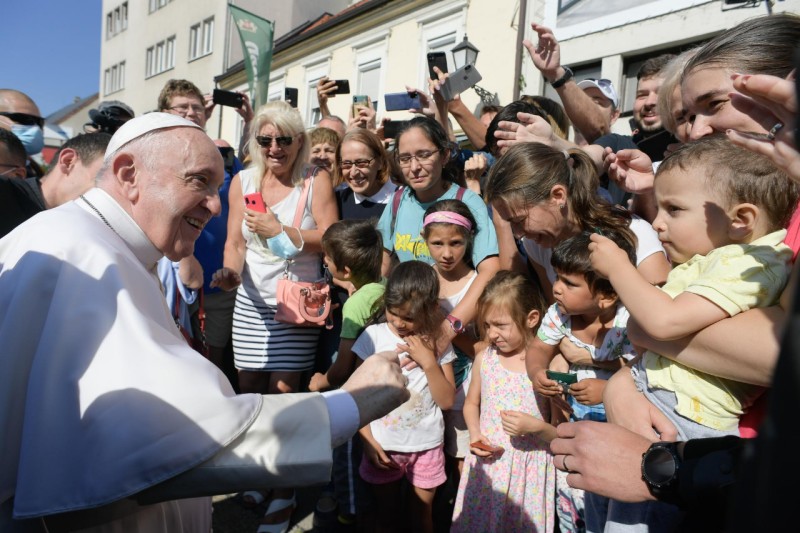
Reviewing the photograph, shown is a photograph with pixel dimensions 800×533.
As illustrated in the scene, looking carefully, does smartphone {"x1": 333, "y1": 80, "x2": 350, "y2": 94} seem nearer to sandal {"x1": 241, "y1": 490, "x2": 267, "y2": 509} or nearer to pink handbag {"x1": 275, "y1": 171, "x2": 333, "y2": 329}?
pink handbag {"x1": 275, "y1": 171, "x2": 333, "y2": 329}

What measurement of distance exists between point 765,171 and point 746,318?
0.48m

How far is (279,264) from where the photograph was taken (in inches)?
146

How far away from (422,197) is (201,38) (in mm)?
26752

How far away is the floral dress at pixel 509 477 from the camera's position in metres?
2.76

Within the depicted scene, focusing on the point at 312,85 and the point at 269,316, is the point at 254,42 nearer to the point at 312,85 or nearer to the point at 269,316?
the point at 312,85

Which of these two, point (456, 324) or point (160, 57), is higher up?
point (160, 57)

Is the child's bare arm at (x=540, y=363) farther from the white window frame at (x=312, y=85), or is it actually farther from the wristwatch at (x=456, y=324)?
the white window frame at (x=312, y=85)

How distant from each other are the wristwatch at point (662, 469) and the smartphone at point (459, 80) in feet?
10.3

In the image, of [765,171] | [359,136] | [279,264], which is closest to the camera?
[765,171]

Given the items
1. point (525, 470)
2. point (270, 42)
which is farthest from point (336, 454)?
point (270, 42)

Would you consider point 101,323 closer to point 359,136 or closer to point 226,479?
point 226,479

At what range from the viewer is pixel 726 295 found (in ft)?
4.77

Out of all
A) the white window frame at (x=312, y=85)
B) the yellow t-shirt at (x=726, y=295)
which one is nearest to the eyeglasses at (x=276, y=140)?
the yellow t-shirt at (x=726, y=295)

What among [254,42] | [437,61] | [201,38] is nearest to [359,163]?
[437,61]
